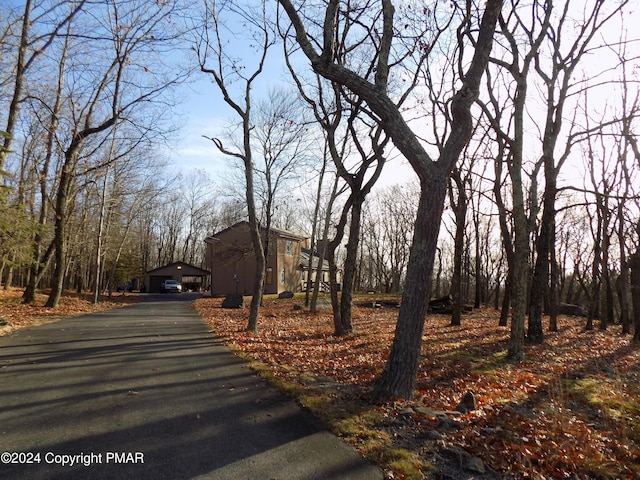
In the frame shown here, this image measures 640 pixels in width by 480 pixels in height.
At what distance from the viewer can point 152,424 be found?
4.58m

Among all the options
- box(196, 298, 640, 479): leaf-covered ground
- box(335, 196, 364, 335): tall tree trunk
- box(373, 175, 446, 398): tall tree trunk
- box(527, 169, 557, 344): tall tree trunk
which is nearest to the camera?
box(196, 298, 640, 479): leaf-covered ground

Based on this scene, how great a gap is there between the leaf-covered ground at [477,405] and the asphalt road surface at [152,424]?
0.55m

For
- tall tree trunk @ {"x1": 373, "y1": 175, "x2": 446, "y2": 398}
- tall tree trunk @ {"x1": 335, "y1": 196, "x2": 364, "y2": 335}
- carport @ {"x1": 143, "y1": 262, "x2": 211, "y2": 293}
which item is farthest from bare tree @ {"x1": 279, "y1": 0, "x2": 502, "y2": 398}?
carport @ {"x1": 143, "y1": 262, "x2": 211, "y2": 293}

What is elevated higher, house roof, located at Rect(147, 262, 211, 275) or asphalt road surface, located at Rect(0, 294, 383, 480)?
house roof, located at Rect(147, 262, 211, 275)

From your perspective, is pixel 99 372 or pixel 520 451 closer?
pixel 520 451

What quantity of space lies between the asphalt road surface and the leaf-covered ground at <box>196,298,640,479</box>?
1.80ft

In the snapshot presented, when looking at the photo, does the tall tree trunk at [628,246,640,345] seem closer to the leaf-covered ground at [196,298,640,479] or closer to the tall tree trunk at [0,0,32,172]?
the leaf-covered ground at [196,298,640,479]

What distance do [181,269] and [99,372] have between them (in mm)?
49588

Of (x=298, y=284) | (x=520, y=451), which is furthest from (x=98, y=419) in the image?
(x=298, y=284)

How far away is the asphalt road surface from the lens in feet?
11.9

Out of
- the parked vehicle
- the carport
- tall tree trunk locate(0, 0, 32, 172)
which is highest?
tall tree trunk locate(0, 0, 32, 172)

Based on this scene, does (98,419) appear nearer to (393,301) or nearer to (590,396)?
(590,396)

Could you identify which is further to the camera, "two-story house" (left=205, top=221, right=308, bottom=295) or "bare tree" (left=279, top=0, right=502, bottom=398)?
"two-story house" (left=205, top=221, right=308, bottom=295)

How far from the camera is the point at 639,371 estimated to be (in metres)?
10.4
